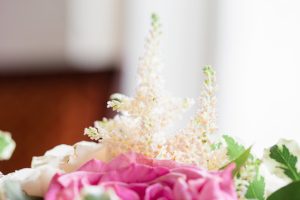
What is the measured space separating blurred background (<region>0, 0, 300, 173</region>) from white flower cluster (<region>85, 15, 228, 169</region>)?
1.52 metres

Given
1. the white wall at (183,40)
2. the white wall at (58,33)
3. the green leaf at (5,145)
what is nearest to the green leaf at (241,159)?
the green leaf at (5,145)

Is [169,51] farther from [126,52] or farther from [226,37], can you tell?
[126,52]

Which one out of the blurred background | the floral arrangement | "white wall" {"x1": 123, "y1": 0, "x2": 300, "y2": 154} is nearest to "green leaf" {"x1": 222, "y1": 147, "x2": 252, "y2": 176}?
the floral arrangement

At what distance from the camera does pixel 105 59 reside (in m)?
2.80

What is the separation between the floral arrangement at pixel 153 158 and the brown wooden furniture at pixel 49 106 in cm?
207

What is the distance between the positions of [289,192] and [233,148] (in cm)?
6

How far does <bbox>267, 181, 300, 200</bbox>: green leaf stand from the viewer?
19.6 inches

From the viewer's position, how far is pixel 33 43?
2.79 m

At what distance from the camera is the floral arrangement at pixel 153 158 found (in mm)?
443

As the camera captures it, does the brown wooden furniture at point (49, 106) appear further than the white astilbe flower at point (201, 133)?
Yes

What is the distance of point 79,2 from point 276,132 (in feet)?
3.63

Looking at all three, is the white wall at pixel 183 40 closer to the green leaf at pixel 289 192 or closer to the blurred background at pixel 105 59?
the blurred background at pixel 105 59

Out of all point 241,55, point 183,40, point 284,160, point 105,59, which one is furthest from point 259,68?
point 284,160

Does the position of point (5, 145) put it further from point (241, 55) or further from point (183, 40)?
point (183, 40)
